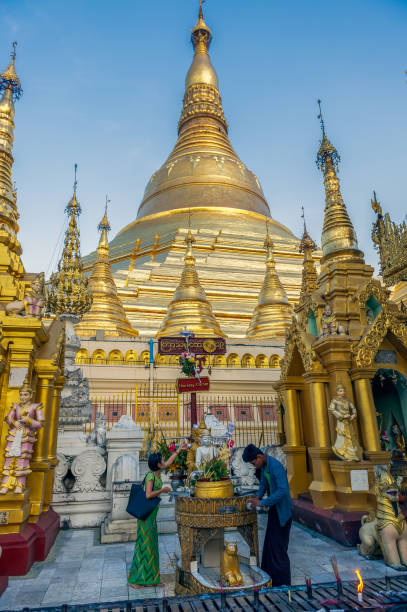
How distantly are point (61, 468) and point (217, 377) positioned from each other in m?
8.35

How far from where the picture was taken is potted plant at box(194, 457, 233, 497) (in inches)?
161

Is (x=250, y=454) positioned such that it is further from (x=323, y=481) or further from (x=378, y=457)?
(x=378, y=457)

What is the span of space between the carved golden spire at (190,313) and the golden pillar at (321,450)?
10543 mm

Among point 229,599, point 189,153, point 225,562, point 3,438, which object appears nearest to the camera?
point 229,599

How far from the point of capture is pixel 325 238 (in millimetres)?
8125

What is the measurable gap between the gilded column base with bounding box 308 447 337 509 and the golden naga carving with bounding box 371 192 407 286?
4.22m

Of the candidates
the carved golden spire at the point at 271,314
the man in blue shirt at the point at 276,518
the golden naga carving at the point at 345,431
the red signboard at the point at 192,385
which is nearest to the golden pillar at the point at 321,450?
the golden naga carving at the point at 345,431

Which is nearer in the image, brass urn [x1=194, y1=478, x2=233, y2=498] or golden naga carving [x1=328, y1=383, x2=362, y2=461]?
brass urn [x1=194, y1=478, x2=233, y2=498]

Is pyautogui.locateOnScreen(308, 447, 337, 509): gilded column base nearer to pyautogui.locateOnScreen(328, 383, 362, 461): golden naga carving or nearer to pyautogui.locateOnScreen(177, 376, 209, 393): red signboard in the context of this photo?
pyautogui.locateOnScreen(328, 383, 362, 461): golden naga carving

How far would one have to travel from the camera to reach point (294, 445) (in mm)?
7371

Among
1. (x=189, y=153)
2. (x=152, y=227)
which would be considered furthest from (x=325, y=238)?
(x=189, y=153)

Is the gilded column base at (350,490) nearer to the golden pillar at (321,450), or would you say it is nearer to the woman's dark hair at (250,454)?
the golden pillar at (321,450)

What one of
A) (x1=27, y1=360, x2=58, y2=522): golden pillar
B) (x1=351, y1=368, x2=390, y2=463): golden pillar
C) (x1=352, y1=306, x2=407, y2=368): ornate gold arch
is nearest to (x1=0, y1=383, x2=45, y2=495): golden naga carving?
(x1=27, y1=360, x2=58, y2=522): golden pillar

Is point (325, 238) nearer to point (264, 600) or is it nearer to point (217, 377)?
point (264, 600)
